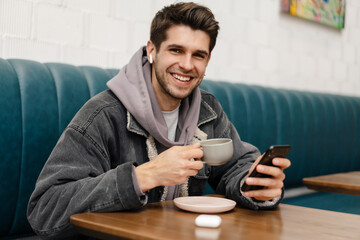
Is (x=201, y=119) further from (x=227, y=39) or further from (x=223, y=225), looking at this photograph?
(x=227, y=39)

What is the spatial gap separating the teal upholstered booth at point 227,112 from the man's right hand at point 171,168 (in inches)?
23.8

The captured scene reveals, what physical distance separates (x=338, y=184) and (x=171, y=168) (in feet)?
3.01

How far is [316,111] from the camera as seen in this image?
2.83m

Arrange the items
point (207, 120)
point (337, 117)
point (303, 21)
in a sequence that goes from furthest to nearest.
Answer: point (303, 21)
point (337, 117)
point (207, 120)

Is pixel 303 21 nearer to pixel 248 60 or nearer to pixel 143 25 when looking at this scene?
pixel 248 60

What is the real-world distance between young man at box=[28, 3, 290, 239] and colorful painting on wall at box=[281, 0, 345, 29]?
1685 millimetres

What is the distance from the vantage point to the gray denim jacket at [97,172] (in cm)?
100

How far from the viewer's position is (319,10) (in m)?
3.25

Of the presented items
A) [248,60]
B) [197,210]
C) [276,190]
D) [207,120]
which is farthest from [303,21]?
[197,210]

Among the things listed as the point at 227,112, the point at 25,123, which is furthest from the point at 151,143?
the point at 227,112

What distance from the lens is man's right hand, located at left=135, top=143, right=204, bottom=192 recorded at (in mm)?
1010

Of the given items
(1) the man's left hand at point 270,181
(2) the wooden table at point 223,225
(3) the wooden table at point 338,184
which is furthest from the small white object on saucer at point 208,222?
(3) the wooden table at point 338,184

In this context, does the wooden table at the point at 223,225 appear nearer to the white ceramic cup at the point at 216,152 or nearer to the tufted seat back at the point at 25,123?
the white ceramic cup at the point at 216,152

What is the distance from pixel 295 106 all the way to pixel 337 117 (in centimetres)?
51
